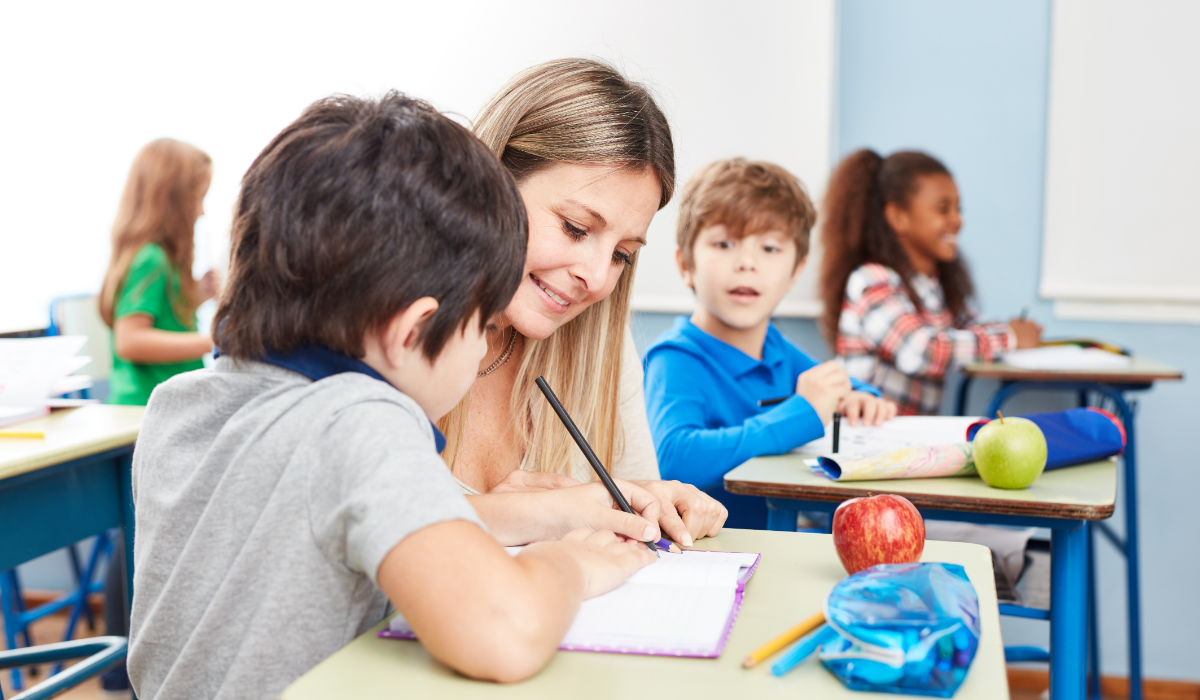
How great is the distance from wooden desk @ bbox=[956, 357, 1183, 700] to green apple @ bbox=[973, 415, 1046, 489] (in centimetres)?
112

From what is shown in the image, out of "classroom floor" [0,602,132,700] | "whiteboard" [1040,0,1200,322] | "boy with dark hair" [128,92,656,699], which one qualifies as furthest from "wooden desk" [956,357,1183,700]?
"classroom floor" [0,602,132,700]

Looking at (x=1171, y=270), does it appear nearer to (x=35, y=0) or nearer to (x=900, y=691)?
(x=900, y=691)

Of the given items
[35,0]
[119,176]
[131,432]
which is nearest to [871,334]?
[131,432]

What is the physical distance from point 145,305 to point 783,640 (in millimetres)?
2430

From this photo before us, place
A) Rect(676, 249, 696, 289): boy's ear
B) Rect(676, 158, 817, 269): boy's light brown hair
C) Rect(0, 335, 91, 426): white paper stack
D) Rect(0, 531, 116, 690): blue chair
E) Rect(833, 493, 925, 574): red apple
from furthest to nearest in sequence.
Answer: Rect(0, 531, 116, 690): blue chair → Rect(676, 249, 696, 289): boy's ear → Rect(676, 158, 817, 269): boy's light brown hair → Rect(0, 335, 91, 426): white paper stack → Rect(833, 493, 925, 574): red apple

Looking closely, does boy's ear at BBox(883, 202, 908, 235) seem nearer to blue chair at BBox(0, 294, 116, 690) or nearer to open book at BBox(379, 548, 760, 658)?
open book at BBox(379, 548, 760, 658)

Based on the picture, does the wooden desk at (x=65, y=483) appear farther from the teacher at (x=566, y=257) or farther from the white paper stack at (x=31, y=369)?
the teacher at (x=566, y=257)

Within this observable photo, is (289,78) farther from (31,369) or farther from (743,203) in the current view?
(743,203)

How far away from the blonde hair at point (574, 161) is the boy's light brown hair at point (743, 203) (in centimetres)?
64

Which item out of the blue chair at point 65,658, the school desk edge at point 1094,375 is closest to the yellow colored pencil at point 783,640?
the blue chair at point 65,658

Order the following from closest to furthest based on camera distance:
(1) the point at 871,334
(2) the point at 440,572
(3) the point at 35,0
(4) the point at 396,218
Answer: (2) the point at 440,572 → (4) the point at 396,218 → (1) the point at 871,334 → (3) the point at 35,0

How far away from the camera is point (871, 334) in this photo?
104 inches

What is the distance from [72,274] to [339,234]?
136 inches

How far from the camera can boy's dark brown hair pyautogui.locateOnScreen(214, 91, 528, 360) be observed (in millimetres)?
688
